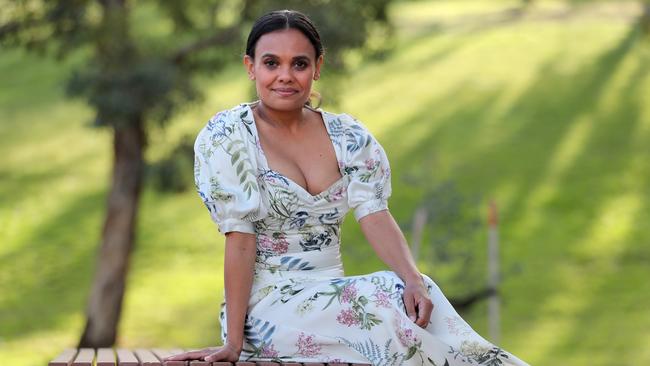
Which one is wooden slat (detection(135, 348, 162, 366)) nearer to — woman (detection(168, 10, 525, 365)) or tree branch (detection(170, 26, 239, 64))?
woman (detection(168, 10, 525, 365))

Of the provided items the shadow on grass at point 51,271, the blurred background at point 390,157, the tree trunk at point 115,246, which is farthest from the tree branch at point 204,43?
the shadow on grass at point 51,271

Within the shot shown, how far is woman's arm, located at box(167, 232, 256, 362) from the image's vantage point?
12.7ft

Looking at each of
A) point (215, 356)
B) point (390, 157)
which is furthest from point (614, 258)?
point (215, 356)

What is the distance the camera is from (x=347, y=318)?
12.4 feet

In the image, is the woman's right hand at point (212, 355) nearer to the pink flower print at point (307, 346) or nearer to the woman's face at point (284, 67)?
the pink flower print at point (307, 346)

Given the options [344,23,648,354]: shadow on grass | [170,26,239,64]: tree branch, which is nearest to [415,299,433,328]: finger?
[170,26,239,64]: tree branch

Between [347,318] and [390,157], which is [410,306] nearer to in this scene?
[347,318]

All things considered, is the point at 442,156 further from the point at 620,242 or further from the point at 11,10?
the point at 11,10

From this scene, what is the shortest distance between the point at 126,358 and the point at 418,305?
974mm

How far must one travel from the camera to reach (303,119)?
4129 mm

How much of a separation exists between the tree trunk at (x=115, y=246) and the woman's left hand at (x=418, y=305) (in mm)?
10635

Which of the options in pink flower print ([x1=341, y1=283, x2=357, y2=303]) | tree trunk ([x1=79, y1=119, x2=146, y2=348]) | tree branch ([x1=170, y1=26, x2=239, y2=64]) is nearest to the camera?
pink flower print ([x1=341, y1=283, x2=357, y2=303])

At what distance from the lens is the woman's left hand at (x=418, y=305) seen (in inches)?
146

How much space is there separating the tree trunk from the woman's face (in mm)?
10257
